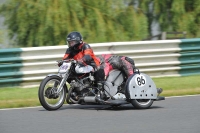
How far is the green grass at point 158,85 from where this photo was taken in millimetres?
10412

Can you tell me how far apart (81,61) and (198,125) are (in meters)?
2.68

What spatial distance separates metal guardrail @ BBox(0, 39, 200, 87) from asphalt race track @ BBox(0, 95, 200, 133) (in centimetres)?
255

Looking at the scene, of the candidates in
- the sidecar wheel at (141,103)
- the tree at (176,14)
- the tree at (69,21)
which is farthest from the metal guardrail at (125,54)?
the sidecar wheel at (141,103)

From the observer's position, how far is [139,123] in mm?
7805

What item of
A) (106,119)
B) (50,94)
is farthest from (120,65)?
(106,119)

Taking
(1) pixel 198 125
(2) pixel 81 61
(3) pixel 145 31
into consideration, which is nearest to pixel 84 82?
(2) pixel 81 61

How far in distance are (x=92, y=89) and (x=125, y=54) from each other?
12.8 ft

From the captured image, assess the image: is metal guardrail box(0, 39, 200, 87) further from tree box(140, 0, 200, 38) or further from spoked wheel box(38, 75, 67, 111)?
spoked wheel box(38, 75, 67, 111)

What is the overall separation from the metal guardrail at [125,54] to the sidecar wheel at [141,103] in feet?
11.9

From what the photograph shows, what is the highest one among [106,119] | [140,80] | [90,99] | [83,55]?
[83,55]

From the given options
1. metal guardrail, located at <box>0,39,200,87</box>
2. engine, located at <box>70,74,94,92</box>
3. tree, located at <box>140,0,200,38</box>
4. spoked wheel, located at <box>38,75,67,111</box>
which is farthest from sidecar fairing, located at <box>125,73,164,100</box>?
tree, located at <box>140,0,200,38</box>

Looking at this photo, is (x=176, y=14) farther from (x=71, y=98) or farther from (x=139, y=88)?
(x=71, y=98)

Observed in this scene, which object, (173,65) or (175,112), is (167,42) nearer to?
(173,65)

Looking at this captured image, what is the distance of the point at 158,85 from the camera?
41.6 ft
